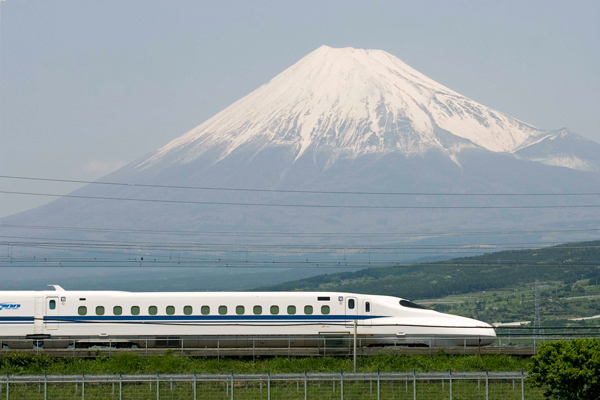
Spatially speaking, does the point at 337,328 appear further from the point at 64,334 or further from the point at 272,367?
the point at 64,334

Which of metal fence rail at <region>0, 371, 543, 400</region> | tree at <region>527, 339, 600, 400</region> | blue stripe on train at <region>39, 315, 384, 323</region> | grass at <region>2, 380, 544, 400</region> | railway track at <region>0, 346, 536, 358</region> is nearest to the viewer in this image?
tree at <region>527, 339, 600, 400</region>

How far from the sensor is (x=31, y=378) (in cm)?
3938

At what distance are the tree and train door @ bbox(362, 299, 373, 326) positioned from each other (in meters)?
26.5

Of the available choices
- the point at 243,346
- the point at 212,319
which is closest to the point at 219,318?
the point at 212,319

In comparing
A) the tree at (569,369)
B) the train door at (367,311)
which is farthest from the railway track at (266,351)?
the tree at (569,369)

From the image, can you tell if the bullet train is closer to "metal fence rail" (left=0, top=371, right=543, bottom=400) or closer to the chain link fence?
the chain link fence

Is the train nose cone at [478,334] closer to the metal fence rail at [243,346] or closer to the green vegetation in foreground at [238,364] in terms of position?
the metal fence rail at [243,346]

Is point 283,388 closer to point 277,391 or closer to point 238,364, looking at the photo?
point 277,391

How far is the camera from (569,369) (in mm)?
38500

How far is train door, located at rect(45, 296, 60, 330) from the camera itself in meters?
65.5

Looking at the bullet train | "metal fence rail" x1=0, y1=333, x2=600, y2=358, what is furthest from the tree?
the bullet train


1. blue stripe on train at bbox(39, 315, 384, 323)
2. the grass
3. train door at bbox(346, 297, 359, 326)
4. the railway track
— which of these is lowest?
the grass

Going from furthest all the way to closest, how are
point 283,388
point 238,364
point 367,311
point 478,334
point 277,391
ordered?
point 367,311
point 478,334
point 238,364
point 283,388
point 277,391

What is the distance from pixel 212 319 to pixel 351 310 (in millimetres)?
9684
